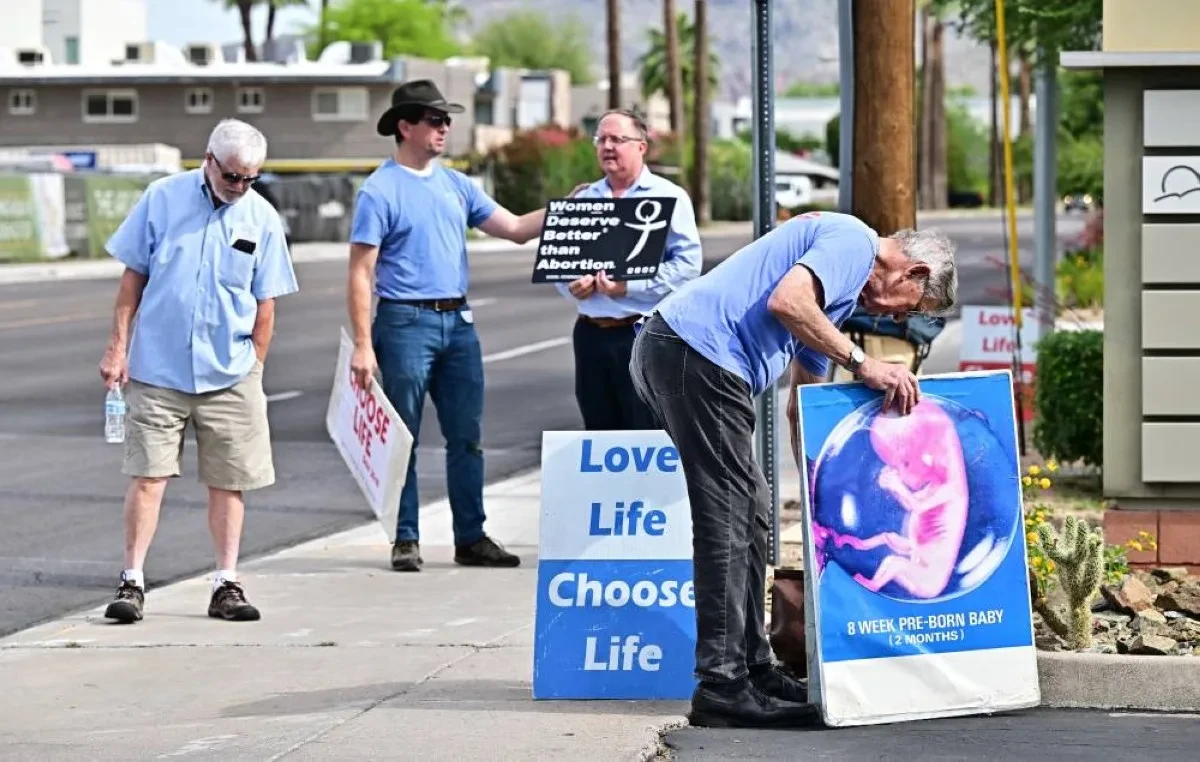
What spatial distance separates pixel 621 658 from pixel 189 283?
8.46 ft

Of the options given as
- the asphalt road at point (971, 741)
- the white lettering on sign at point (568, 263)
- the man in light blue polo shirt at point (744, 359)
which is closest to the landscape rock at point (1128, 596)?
the asphalt road at point (971, 741)

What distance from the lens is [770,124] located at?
9070 millimetres

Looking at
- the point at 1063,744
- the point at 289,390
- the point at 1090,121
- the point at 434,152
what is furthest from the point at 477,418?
the point at 1090,121

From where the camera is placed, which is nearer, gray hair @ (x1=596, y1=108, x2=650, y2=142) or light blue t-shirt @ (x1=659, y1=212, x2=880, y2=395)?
light blue t-shirt @ (x1=659, y1=212, x2=880, y2=395)

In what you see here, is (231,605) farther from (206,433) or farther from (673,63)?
(673,63)

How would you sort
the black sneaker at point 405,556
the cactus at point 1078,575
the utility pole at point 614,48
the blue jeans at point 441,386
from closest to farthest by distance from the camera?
the cactus at point 1078,575
the blue jeans at point 441,386
the black sneaker at point 405,556
the utility pole at point 614,48

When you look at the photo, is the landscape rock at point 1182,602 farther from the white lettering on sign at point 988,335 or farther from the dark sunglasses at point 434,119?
the white lettering on sign at point 988,335

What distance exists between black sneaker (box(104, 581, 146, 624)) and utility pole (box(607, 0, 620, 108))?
199 feet

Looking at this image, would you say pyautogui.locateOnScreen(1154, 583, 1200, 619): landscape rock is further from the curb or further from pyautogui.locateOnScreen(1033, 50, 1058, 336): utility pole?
pyautogui.locateOnScreen(1033, 50, 1058, 336): utility pole

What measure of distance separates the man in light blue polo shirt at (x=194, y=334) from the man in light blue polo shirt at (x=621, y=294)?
4.40 feet

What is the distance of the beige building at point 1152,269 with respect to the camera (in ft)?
29.2

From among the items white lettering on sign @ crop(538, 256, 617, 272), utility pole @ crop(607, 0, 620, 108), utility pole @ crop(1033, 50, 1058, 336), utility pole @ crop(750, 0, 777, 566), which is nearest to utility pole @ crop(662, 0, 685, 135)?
utility pole @ crop(607, 0, 620, 108)

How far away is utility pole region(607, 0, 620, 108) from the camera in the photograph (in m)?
68.8

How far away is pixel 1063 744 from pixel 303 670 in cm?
262
